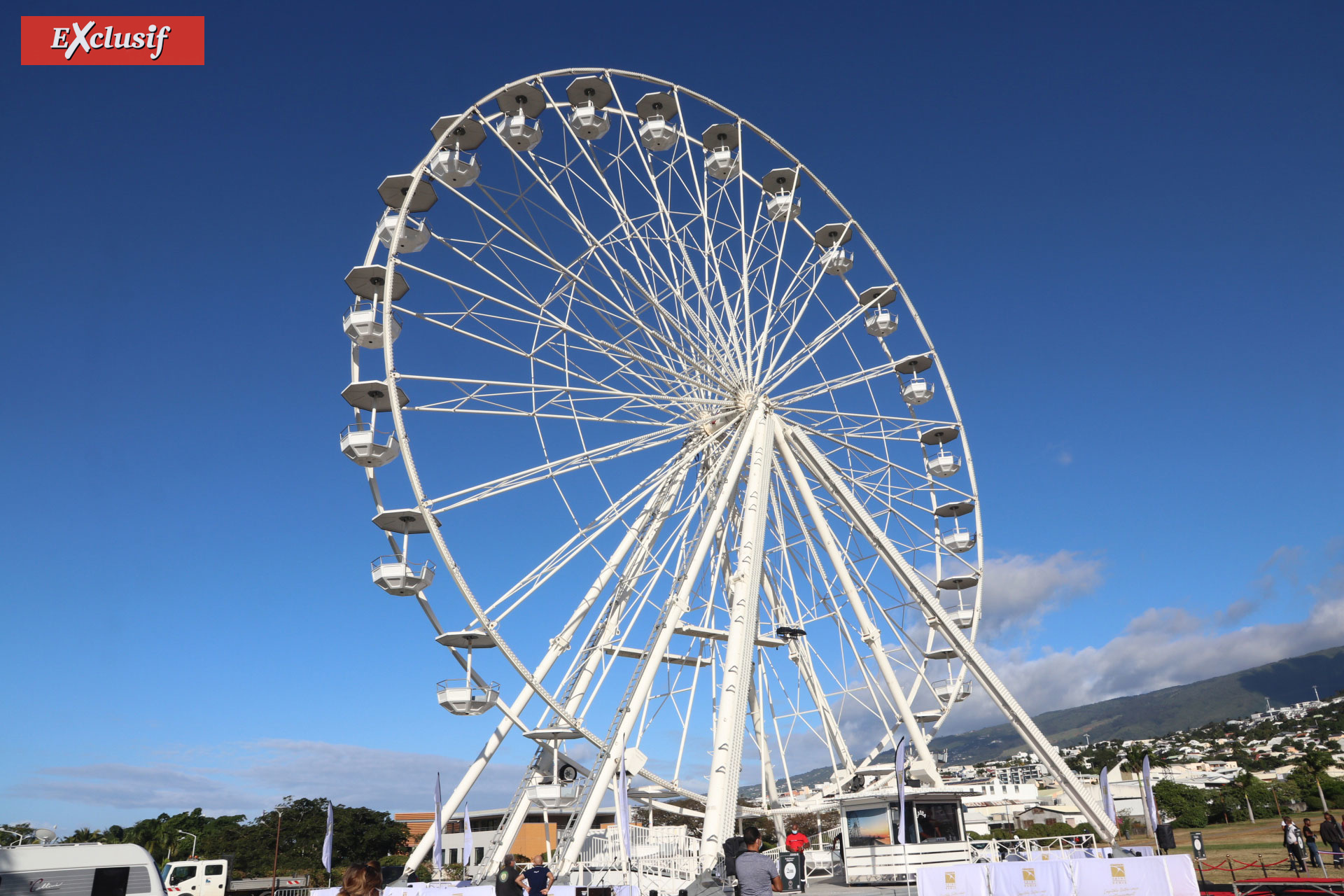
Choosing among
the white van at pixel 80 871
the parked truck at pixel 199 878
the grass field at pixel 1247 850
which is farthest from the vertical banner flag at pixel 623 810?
the parked truck at pixel 199 878

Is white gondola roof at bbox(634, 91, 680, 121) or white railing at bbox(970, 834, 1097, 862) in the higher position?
white gondola roof at bbox(634, 91, 680, 121)

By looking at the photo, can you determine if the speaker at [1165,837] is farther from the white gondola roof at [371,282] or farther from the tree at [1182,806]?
the tree at [1182,806]

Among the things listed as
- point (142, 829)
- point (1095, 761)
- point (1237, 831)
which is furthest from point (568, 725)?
point (1095, 761)

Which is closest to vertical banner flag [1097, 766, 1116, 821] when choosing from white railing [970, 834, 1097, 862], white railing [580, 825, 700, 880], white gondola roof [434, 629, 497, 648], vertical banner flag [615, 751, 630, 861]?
white railing [970, 834, 1097, 862]

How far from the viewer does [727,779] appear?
18125 millimetres

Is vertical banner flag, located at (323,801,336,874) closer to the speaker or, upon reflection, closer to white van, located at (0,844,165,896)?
white van, located at (0,844,165,896)

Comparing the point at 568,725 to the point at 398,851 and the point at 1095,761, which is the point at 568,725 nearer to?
the point at 398,851

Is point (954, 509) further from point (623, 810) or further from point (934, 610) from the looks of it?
point (623, 810)

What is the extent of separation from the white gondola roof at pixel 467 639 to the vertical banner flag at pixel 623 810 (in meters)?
3.48

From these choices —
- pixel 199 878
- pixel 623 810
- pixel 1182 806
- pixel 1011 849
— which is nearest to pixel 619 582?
pixel 623 810

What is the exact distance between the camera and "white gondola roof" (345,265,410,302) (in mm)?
20656

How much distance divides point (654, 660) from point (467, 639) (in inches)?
158

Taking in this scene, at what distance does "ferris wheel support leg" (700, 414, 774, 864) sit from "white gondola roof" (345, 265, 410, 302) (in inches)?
352

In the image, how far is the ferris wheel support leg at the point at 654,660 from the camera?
59.1ft
